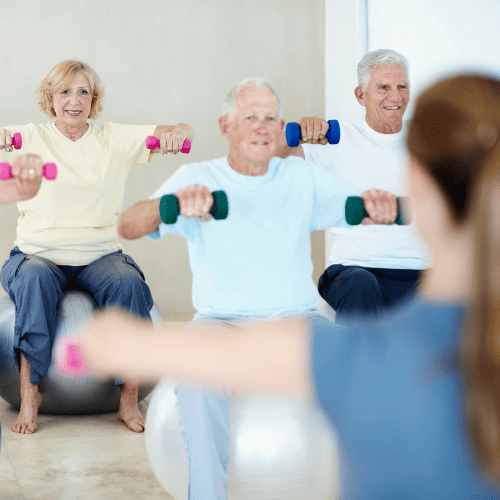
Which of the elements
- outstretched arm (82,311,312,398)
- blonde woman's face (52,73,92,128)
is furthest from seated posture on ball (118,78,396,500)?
outstretched arm (82,311,312,398)

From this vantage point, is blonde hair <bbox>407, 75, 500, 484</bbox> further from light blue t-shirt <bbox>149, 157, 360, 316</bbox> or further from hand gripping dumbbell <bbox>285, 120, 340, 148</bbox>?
hand gripping dumbbell <bbox>285, 120, 340, 148</bbox>

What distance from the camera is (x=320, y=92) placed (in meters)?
4.39

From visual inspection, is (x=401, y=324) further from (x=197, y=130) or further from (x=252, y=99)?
(x=197, y=130)

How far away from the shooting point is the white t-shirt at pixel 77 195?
2721 mm

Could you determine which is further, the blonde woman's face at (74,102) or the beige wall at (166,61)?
→ the beige wall at (166,61)

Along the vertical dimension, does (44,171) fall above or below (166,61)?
below

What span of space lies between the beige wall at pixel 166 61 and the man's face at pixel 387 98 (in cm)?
172

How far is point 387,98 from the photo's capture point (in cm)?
262

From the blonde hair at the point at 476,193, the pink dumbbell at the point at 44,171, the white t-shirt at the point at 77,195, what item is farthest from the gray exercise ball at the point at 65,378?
the blonde hair at the point at 476,193

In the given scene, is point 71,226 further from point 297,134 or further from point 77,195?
point 297,134

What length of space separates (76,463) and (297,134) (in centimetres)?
125

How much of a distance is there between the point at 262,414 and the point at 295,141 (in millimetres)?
973

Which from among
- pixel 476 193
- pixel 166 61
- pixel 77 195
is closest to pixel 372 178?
pixel 77 195

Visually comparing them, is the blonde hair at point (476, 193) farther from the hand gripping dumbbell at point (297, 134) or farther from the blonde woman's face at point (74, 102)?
the blonde woman's face at point (74, 102)
